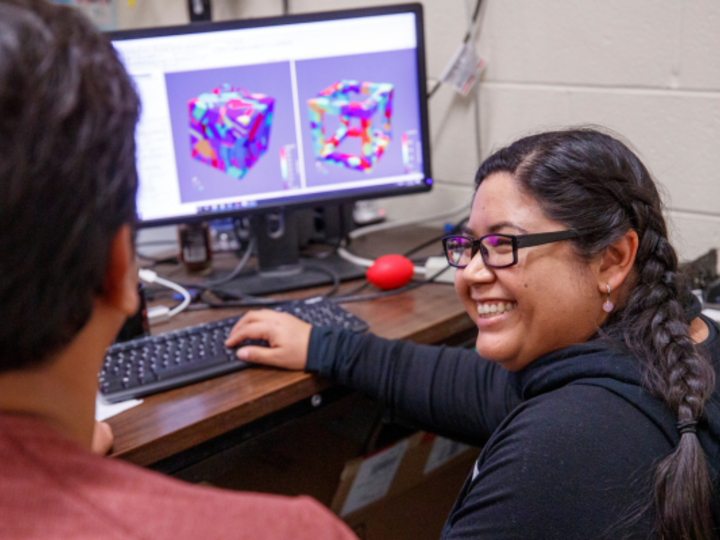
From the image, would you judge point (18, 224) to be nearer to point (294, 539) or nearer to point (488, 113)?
point (294, 539)

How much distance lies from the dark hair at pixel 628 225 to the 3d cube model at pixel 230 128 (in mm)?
626

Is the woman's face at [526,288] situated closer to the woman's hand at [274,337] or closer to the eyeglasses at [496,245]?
the eyeglasses at [496,245]

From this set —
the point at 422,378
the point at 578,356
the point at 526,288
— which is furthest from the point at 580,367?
the point at 422,378

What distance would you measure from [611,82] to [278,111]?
0.72 m

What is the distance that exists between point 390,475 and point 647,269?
781mm

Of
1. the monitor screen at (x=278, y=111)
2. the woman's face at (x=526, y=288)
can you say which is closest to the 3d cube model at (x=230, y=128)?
the monitor screen at (x=278, y=111)

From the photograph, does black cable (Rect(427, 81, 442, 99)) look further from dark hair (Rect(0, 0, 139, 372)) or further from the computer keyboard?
dark hair (Rect(0, 0, 139, 372))

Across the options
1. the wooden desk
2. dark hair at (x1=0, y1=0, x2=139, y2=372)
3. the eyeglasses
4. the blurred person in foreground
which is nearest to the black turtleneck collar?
the eyeglasses

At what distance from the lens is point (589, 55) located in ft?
5.12

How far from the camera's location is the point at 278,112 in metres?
1.48

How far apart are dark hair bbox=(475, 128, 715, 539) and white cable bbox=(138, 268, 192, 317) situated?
71 cm

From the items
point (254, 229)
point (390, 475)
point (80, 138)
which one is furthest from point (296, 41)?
point (80, 138)

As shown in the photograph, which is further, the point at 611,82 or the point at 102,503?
the point at 611,82

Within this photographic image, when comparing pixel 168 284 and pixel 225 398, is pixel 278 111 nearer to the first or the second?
pixel 168 284
